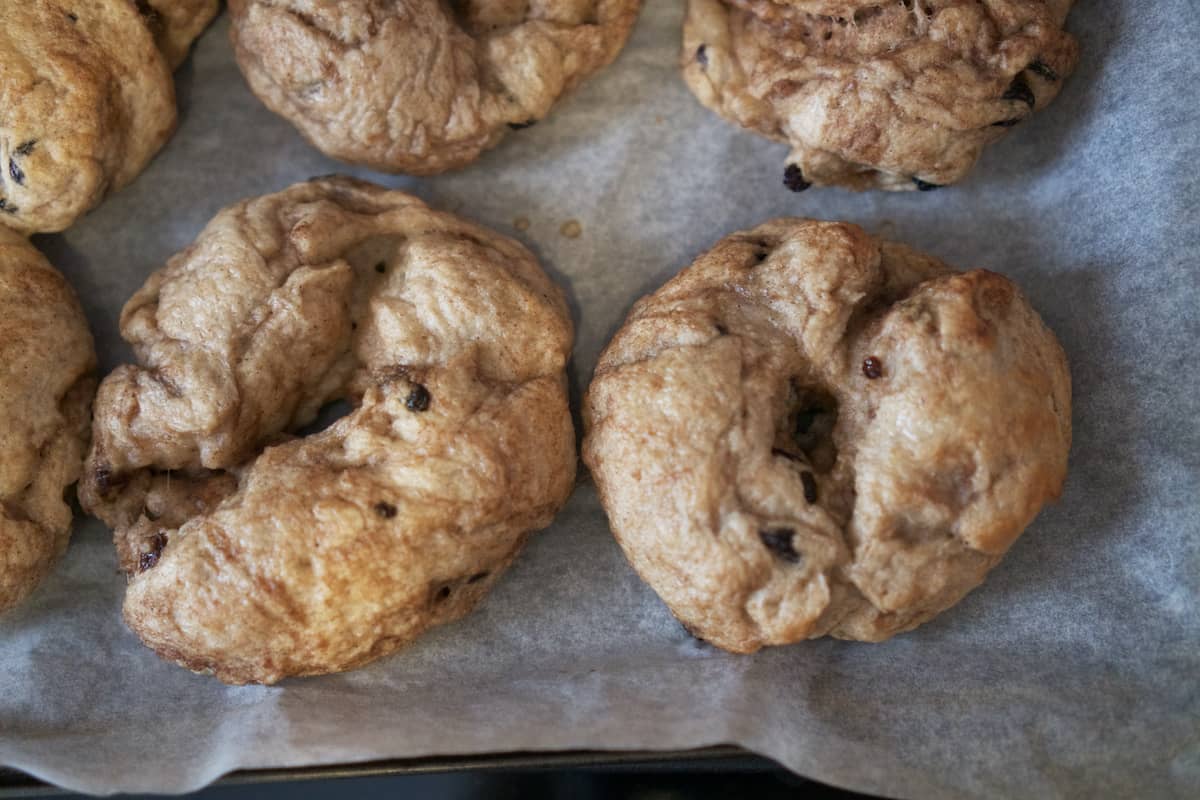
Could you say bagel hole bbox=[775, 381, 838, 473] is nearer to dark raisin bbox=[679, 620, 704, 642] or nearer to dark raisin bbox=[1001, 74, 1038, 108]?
dark raisin bbox=[679, 620, 704, 642]

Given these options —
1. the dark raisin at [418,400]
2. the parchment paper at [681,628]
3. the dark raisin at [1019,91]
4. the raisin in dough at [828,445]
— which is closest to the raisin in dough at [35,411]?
the parchment paper at [681,628]

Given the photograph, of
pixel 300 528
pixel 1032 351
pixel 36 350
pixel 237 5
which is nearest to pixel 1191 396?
pixel 1032 351

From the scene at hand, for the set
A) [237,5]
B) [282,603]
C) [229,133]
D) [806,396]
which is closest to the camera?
[282,603]

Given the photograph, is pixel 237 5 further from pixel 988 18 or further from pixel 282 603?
pixel 988 18

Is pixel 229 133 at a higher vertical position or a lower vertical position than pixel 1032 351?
higher

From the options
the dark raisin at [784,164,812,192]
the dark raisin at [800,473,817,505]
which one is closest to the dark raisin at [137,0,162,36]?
the dark raisin at [784,164,812,192]
